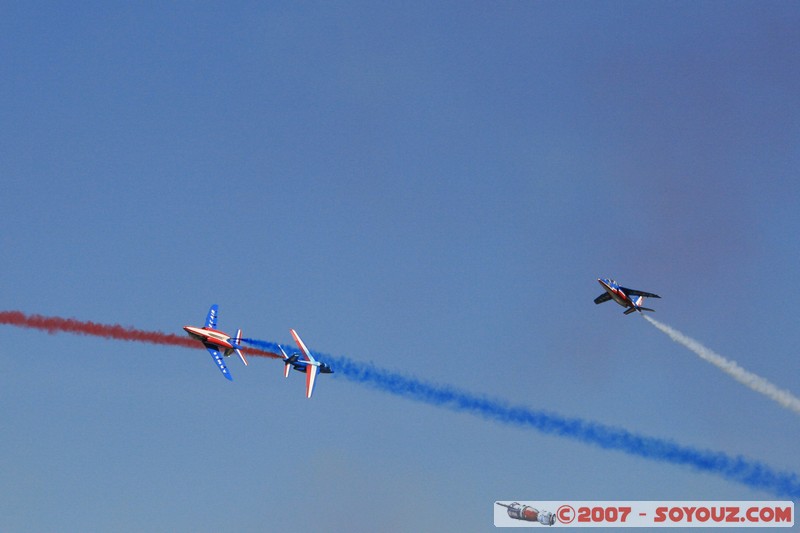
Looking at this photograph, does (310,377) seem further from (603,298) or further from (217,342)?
(603,298)

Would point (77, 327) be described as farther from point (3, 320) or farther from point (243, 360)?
point (243, 360)

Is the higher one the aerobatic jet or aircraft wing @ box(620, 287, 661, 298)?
aircraft wing @ box(620, 287, 661, 298)

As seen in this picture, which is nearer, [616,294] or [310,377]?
[310,377]

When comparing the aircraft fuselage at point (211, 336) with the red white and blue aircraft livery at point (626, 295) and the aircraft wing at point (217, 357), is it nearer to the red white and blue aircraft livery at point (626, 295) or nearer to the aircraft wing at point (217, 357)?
the aircraft wing at point (217, 357)

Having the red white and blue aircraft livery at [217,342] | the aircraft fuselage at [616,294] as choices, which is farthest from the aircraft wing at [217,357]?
the aircraft fuselage at [616,294]

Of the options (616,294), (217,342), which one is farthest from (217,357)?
(616,294)

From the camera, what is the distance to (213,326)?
141875 millimetres

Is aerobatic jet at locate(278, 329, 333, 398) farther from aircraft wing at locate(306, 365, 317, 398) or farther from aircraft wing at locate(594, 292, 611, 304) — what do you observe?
aircraft wing at locate(594, 292, 611, 304)

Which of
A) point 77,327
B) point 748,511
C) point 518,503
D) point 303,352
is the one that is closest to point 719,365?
point 748,511

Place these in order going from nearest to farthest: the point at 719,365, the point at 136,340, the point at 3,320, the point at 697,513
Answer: the point at 3,320 < the point at 136,340 < the point at 697,513 < the point at 719,365

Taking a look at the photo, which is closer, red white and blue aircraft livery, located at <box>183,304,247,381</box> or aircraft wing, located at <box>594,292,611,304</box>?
red white and blue aircraft livery, located at <box>183,304,247,381</box>

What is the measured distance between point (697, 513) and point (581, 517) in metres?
11.6

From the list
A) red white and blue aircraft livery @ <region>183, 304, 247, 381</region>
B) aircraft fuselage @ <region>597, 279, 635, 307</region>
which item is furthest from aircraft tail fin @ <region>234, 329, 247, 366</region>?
aircraft fuselage @ <region>597, 279, 635, 307</region>

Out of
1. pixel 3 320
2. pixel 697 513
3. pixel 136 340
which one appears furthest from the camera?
pixel 697 513
